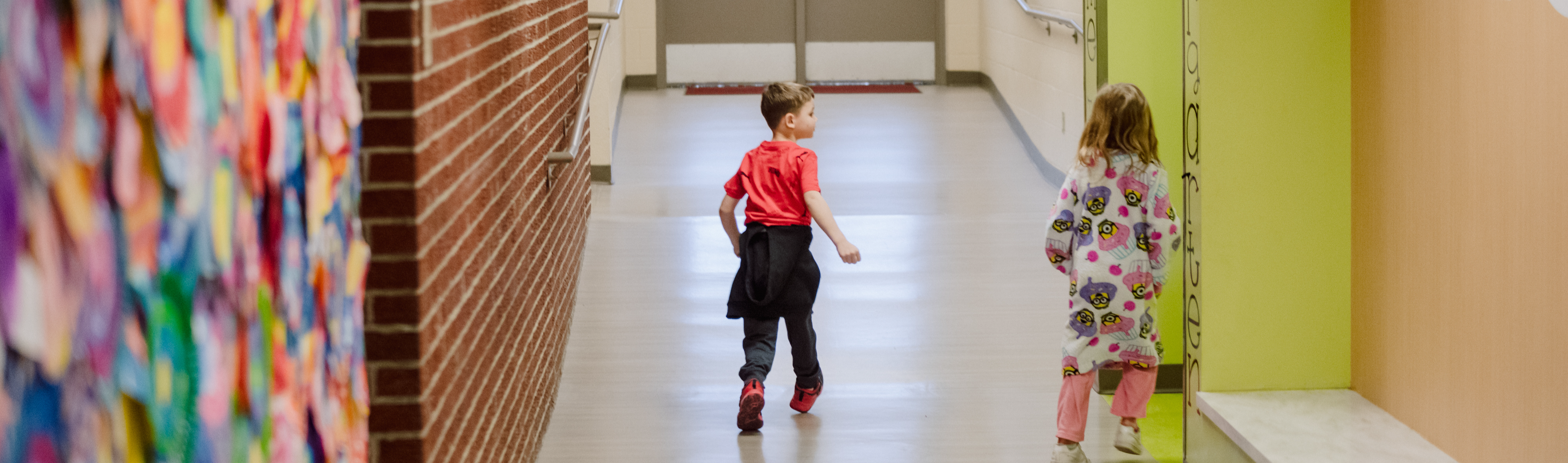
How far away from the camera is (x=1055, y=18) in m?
8.37

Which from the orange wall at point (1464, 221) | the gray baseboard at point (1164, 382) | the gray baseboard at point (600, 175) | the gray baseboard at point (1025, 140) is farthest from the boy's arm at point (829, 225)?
the gray baseboard at point (600, 175)

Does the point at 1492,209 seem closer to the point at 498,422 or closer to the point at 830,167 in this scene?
the point at 498,422

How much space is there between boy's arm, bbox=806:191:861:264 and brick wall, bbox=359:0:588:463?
0.79m

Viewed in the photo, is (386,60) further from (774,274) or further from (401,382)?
(774,274)

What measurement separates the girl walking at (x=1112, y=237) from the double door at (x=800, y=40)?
11.1m

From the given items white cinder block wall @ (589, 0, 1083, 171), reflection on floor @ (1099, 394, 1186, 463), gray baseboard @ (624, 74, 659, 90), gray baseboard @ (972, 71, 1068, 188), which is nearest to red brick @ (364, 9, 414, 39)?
reflection on floor @ (1099, 394, 1186, 463)

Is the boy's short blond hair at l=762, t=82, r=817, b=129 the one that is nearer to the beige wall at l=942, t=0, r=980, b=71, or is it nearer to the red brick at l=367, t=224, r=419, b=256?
the red brick at l=367, t=224, r=419, b=256

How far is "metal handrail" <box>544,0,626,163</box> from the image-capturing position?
423 centimetres

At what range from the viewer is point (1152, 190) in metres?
3.51

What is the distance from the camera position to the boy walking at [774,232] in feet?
13.2

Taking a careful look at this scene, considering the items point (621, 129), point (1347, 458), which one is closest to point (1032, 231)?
point (1347, 458)

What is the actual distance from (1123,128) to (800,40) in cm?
1141

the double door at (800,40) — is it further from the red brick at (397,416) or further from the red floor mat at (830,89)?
the red brick at (397,416)

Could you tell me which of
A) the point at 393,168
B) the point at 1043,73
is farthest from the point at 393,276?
the point at 1043,73
